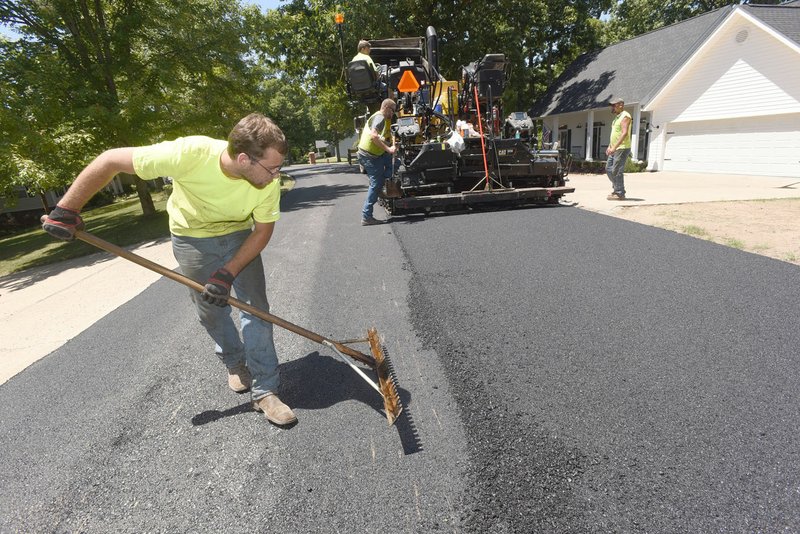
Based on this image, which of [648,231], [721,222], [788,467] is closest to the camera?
[788,467]

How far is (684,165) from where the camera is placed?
1469 cm

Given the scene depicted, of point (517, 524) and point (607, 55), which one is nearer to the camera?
point (517, 524)

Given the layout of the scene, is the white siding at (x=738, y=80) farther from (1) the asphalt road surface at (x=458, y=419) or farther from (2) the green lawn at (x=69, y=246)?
(2) the green lawn at (x=69, y=246)

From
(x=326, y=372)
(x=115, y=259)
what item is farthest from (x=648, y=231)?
(x=115, y=259)

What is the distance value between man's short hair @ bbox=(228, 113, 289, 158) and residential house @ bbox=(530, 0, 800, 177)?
15.4 meters

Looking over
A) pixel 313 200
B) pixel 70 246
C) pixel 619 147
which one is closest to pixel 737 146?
pixel 619 147

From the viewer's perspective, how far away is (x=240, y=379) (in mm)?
2684

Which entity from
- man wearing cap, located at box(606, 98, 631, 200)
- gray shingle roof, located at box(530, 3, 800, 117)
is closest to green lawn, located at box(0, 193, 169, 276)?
man wearing cap, located at box(606, 98, 631, 200)

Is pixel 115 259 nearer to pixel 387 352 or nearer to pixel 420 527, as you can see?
pixel 387 352

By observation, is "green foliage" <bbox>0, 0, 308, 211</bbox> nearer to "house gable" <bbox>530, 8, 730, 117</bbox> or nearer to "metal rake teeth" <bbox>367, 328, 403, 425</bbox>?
"metal rake teeth" <bbox>367, 328, 403, 425</bbox>

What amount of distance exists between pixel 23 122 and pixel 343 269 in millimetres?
6972

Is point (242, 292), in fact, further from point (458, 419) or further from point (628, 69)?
point (628, 69)

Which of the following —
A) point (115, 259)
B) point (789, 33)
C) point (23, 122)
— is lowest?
point (115, 259)

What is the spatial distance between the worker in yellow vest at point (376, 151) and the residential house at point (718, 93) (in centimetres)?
1219
